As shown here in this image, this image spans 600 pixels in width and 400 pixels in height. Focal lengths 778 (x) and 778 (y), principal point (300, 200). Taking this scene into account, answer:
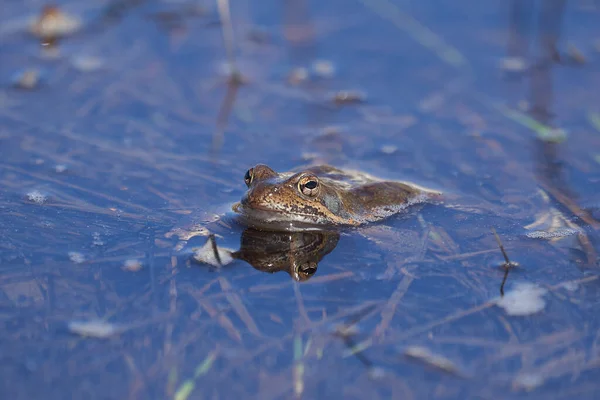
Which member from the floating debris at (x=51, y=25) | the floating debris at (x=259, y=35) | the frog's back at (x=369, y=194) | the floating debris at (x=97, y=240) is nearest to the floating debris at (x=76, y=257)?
the floating debris at (x=97, y=240)

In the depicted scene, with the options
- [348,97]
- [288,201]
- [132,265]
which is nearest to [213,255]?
[132,265]

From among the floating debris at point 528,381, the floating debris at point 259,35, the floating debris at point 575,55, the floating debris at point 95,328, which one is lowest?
the floating debris at point 575,55

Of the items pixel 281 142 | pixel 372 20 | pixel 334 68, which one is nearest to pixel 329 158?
pixel 281 142

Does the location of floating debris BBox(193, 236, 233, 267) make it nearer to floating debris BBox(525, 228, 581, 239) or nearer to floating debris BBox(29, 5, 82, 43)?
Result: floating debris BBox(525, 228, 581, 239)

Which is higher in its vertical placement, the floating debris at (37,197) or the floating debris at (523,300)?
the floating debris at (37,197)

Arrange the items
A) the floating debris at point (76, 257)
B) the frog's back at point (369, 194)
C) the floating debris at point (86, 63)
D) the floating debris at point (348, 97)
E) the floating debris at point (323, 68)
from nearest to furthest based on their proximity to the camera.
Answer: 1. the floating debris at point (76, 257)
2. the frog's back at point (369, 194)
3. the floating debris at point (348, 97)
4. the floating debris at point (86, 63)
5. the floating debris at point (323, 68)

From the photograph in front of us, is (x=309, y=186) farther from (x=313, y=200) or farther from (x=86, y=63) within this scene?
(x=86, y=63)

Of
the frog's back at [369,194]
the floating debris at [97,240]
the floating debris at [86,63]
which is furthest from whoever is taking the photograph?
the floating debris at [86,63]

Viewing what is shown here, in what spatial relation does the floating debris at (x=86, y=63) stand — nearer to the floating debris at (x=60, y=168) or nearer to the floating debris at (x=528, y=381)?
the floating debris at (x=60, y=168)
